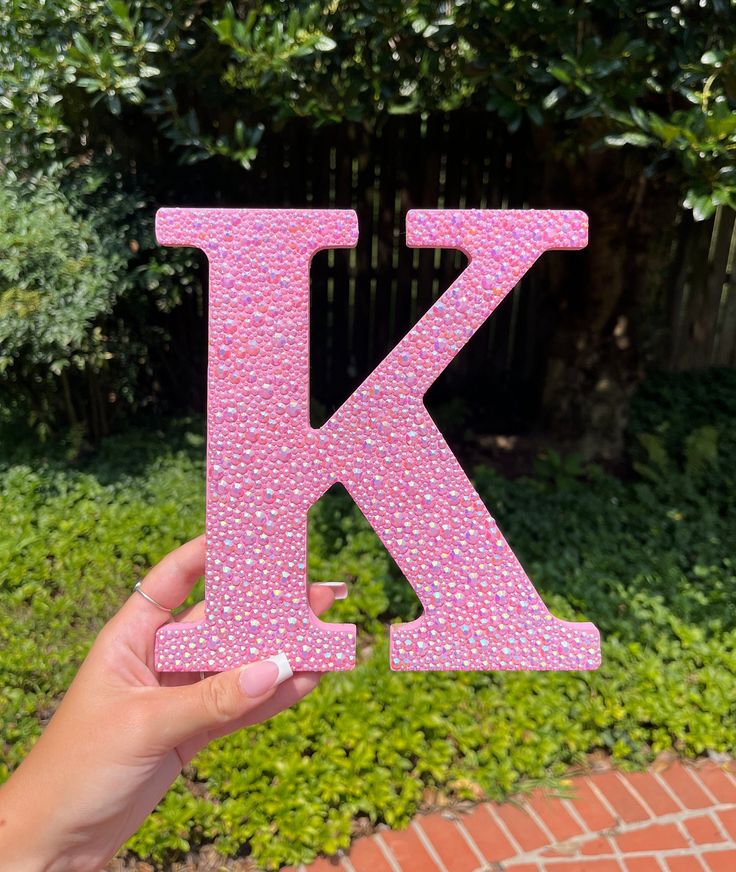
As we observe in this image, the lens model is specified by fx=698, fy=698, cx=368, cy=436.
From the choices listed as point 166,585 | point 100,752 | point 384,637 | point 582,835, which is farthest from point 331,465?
point 582,835

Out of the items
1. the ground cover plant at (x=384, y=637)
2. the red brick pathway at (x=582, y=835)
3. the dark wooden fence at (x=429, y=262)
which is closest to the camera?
the red brick pathway at (x=582, y=835)

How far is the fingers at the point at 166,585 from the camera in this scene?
181cm

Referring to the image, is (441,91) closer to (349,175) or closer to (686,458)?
(349,175)

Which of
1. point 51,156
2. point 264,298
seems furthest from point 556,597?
point 51,156

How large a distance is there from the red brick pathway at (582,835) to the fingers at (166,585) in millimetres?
1205

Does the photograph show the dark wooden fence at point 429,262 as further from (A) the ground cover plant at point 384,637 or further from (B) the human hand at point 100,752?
(B) the human hand at point 100,752

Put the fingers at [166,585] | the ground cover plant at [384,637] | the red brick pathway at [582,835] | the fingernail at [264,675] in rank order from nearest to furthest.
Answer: the fingernail at [264,675] → the fingers at [166,585] → the red brick pathway at [582,835] → the ground cover plant at [384,637]

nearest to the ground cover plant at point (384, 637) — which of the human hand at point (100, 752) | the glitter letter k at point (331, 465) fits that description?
the human hand at point (100, 752)

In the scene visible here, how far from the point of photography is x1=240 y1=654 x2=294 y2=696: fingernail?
4.82 feet

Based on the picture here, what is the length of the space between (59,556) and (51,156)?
2126 mm

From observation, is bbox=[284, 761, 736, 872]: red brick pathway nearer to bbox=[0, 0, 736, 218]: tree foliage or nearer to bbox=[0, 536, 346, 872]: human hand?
bbox=[0, 536, 346, 872]: human hand

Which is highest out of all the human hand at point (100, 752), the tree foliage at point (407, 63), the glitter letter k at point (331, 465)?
the tree foliage at point (407, 63)

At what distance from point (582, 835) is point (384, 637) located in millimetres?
1075

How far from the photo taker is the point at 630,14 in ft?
9.16
